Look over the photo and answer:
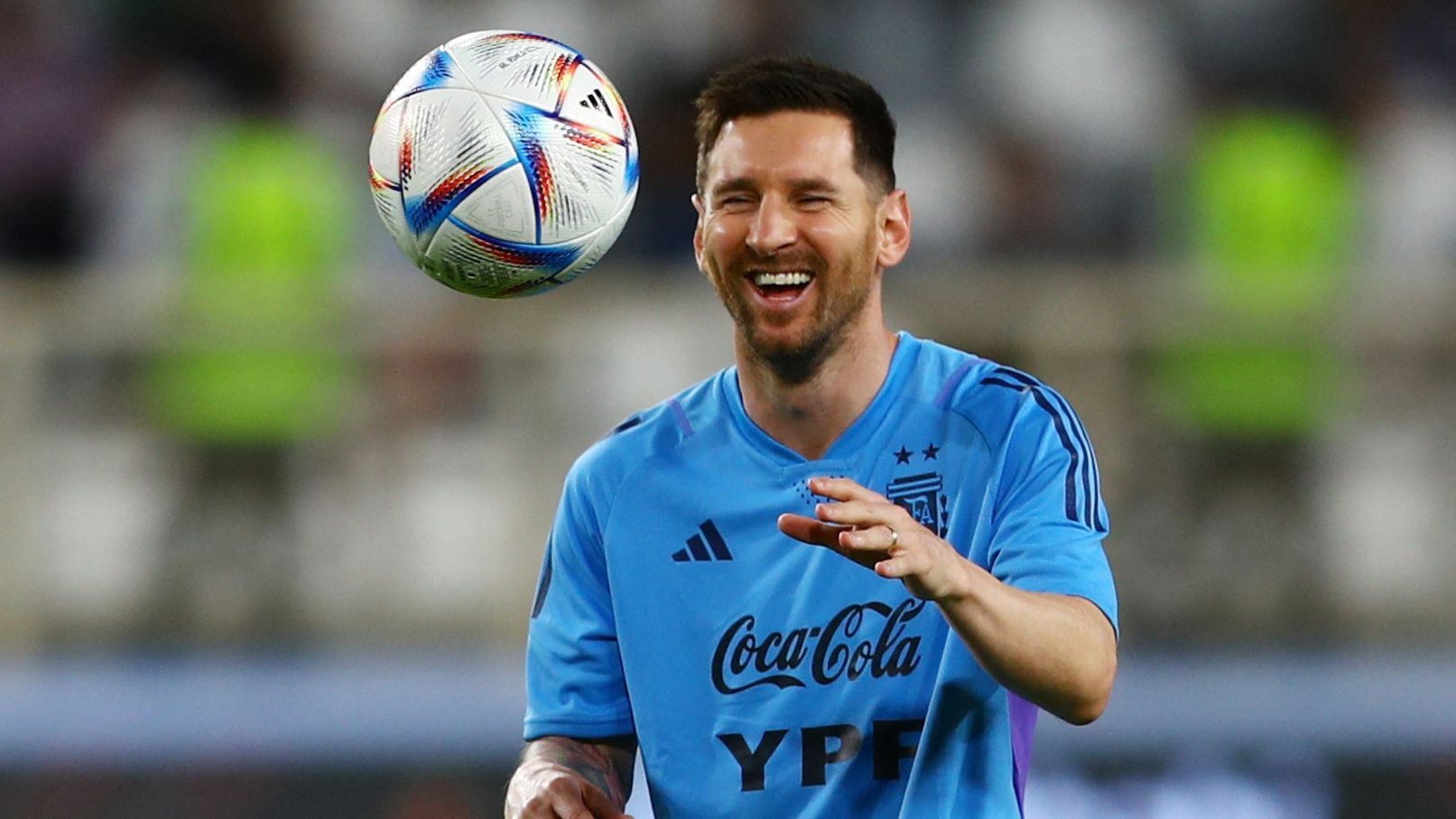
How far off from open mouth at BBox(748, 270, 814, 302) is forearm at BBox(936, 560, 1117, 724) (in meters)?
0.72

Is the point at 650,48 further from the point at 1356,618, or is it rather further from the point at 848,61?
the point at 1356,618

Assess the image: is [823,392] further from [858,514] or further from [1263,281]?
[1263,281]

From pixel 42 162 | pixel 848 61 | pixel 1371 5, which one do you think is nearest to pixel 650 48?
pixel 848 61

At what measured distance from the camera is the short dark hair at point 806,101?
158 inches

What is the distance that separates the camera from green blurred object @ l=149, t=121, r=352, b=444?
9992 millimetres

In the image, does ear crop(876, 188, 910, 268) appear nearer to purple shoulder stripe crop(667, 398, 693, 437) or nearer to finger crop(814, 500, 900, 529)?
purple shoulder stripe crop(667, 398, 693, 437)

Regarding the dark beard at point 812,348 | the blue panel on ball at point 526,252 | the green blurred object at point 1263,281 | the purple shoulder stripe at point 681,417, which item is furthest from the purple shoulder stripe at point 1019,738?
the green blurred object at point 1263,281

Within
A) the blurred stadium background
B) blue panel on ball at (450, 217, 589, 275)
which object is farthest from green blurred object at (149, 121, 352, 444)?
blue panel on ball at (450, 217, 589, 275)

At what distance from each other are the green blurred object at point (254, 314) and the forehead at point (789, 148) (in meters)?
6.30

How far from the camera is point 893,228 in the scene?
4.11 meters

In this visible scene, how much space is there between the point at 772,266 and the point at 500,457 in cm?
639

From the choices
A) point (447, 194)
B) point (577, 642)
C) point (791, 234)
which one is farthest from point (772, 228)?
point (577, 642)

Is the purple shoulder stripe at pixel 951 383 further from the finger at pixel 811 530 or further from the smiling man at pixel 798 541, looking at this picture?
the finger at pixel 811 530

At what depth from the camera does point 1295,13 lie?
1193 cm
